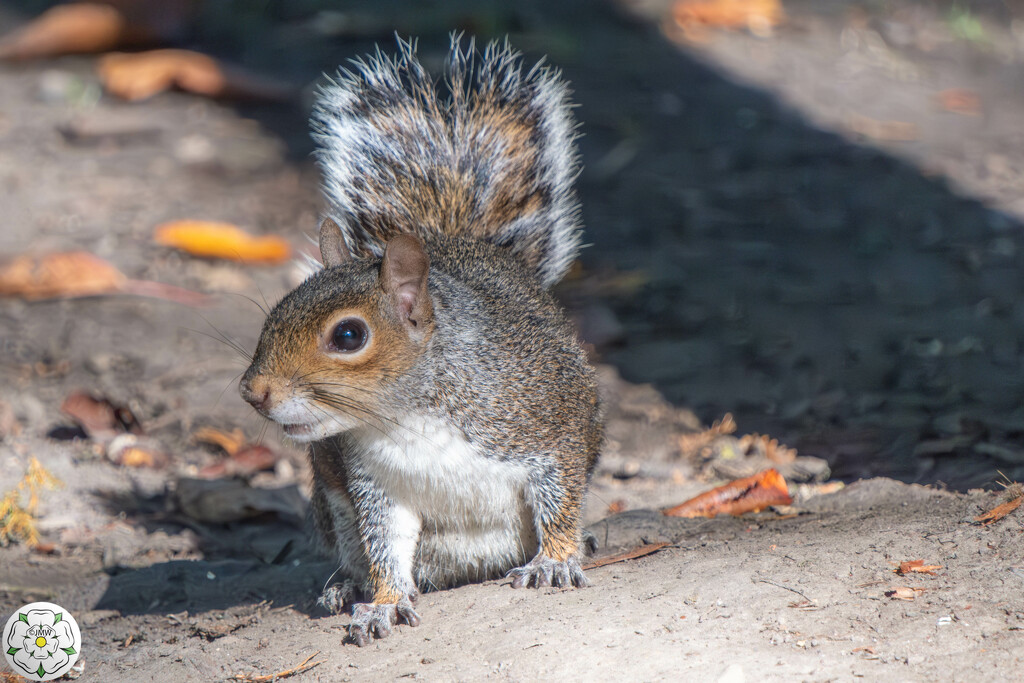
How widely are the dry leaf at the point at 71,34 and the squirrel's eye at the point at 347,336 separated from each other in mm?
6035

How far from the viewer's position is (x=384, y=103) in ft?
11.8

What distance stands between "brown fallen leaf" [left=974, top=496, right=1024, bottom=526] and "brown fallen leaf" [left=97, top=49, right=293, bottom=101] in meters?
5.91

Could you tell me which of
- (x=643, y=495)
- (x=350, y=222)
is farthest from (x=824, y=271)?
(x=350, y=222)

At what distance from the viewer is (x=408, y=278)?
2.68 metres

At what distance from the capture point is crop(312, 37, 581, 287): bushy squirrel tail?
3434 mm

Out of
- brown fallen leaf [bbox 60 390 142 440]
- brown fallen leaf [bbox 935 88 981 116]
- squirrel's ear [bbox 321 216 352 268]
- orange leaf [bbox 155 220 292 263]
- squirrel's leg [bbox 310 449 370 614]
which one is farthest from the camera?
brown fallen leaf [bbox 935 88 981 116]

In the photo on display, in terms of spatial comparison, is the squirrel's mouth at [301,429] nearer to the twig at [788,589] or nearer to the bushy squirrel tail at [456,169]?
the bushy squirrel tail at [456,169]

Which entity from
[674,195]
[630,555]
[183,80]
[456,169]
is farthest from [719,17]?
[630,555]

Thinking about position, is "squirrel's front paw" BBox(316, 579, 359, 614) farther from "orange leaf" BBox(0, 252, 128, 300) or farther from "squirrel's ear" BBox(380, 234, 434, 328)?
"orange leaf" BBox(0, 252, 128, 300)

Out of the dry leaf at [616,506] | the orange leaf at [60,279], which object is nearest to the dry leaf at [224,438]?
the orange leaf at [60,279]

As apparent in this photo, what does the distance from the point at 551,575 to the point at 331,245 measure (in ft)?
3.58

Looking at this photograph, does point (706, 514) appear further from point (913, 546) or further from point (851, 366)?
point (851, 366)

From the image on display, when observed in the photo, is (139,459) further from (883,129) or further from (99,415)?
(883,129)

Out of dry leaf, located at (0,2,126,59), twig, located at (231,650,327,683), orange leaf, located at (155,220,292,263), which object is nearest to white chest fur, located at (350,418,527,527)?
twig, located at (231,650,327,683)
